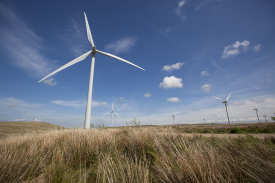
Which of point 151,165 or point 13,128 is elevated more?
point 151,165

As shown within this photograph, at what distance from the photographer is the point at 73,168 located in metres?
5.10

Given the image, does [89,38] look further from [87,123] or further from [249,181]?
[249,181]

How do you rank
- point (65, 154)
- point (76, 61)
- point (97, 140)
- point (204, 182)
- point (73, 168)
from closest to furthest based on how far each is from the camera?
point (204, 182), point (73, 168), point (65, 154), point (97, 140), point (76, 61)

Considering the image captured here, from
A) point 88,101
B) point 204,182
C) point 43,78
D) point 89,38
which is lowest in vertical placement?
point 204,182

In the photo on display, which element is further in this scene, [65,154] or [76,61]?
[76,61]

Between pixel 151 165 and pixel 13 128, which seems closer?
pixel 151 165

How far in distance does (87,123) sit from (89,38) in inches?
709

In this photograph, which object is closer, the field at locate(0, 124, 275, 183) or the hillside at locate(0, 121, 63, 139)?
the field at locate(0, 124, 275, 183)

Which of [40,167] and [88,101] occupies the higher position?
[88,101]

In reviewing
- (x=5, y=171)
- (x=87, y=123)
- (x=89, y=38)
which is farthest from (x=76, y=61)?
(x=5, y=171)

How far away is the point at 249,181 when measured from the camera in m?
3.28

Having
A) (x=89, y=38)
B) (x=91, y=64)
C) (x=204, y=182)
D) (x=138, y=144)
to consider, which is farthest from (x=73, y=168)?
(x=89, y=38)

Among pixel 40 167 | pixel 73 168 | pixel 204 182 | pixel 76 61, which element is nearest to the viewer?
pixel 204 182

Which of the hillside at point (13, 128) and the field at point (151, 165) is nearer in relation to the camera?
the field at point (151, 165)
